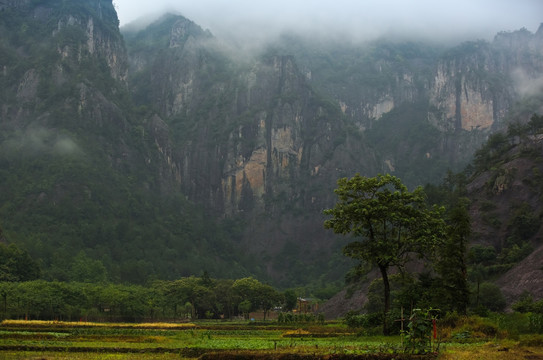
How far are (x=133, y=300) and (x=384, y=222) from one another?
60.0 meters

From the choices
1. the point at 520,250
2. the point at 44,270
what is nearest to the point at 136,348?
the point at 520,250

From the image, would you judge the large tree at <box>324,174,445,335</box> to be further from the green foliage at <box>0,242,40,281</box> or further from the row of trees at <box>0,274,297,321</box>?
the green foliage at <box>0,242,40,281</box>

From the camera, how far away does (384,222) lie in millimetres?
56281

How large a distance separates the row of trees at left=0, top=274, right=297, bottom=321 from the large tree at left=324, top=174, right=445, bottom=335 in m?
50.9

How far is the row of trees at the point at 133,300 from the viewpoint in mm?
88694

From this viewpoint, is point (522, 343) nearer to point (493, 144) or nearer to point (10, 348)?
point (10, 348)

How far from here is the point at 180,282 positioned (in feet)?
438

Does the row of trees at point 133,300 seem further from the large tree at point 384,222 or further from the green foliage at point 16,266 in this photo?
the large tree at point 384,222

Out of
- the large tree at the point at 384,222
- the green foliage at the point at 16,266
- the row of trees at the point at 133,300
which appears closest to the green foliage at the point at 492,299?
the large tree at the point at 384,222

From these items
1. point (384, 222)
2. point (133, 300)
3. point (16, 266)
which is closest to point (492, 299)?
point (384, 222)

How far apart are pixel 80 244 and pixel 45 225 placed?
43.1ft

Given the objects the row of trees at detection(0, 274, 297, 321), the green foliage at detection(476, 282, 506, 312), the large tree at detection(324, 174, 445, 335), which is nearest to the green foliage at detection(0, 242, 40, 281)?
the row of trees at detection(0, 274, 297, 321)

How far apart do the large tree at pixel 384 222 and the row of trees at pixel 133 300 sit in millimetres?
50852

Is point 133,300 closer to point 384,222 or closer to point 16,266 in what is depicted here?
point 16,266
